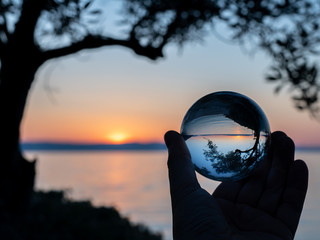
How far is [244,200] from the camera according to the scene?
12.0 feet

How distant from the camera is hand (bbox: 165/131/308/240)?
304cm

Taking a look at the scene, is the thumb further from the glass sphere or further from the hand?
the glass sphere

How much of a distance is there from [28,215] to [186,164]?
7699 mm

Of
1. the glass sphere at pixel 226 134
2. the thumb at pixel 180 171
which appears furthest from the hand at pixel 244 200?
the glass sphere at pixel 226 134

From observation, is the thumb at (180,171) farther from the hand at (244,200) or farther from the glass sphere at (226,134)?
the glass sphere at (226,134)

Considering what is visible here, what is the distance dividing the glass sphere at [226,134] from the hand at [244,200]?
0.18 m

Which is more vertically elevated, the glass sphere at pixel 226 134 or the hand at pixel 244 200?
the glass sphere at pixel 226 134

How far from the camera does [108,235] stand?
9820 mm

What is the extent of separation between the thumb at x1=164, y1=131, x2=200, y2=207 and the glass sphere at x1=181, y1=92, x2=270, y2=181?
4.5 inches

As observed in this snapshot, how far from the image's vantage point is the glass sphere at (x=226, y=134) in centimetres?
304

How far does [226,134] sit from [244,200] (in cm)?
98

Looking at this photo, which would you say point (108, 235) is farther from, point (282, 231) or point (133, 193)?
point (133, 193)

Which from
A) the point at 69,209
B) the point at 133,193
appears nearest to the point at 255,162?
the point at 69,209

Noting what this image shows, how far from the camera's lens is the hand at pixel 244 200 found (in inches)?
120
